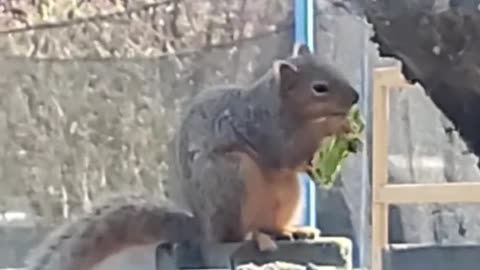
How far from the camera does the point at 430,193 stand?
1223 millimetres

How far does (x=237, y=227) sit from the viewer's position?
1.49 meters

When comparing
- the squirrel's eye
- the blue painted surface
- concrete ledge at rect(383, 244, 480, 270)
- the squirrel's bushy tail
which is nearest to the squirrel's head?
the squirrel's eye

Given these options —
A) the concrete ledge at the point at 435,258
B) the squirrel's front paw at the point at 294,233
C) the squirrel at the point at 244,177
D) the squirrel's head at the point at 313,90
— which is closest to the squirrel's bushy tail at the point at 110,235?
the squirrel at the point at 244,177

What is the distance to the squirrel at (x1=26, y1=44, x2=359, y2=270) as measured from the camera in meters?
1.49

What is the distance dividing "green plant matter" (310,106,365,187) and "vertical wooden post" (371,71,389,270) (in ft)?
0.23

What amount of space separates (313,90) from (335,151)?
11 cm

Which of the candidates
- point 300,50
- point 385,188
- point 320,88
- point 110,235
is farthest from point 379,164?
point 110,235

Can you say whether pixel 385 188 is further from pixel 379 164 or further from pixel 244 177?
pixel 244 177

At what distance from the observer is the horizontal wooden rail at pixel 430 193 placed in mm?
1152

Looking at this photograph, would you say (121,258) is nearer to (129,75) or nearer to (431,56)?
(129,75)

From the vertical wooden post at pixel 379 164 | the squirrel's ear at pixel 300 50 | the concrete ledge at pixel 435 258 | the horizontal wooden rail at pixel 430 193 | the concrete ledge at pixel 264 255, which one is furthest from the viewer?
the squirrel's ear at pixel 300 50

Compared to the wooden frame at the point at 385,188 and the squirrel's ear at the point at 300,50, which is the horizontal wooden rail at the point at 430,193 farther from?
the squirrel's ear at the point at 300,50

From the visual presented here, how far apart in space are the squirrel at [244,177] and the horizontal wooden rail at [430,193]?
190mm

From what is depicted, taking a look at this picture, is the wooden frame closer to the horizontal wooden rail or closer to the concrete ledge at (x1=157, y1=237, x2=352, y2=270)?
the horizontal wooden rail
